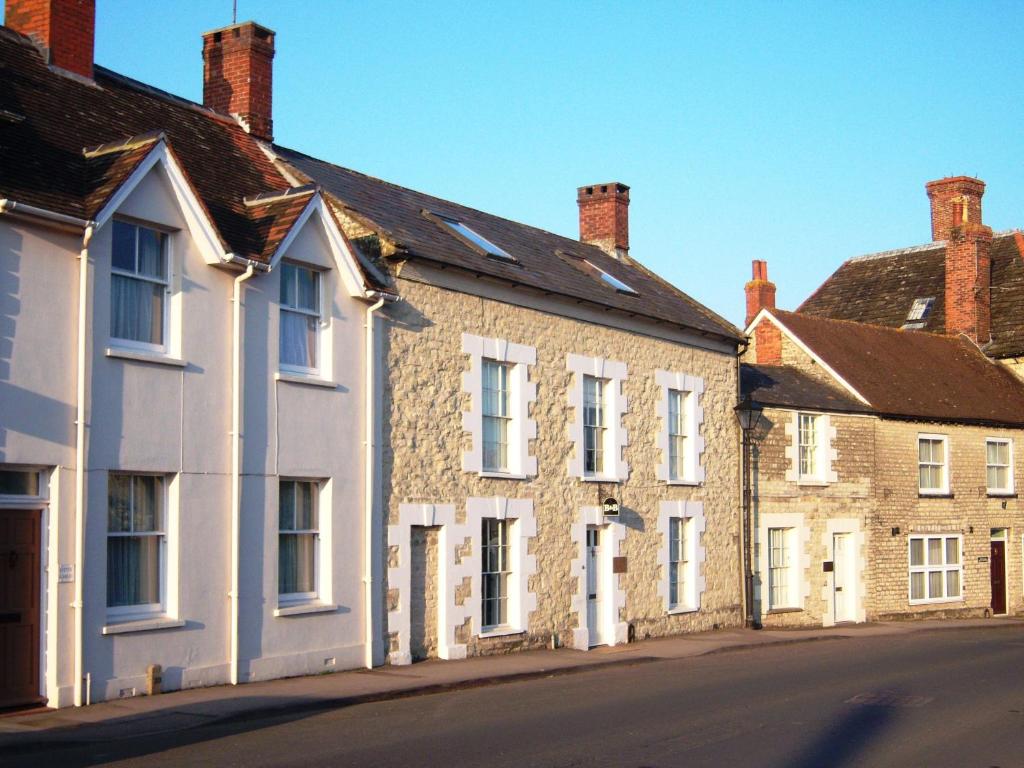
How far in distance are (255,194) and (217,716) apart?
7968 mm

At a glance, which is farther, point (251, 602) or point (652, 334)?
point (652, 334)

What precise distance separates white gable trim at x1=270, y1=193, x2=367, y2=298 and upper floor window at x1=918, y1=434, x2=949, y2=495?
775 inches

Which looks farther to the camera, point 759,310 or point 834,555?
point 759,310

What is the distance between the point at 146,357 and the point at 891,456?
2183cm

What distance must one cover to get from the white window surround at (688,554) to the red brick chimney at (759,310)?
345 inches

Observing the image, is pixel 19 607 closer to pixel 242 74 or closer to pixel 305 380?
pixel 305 380

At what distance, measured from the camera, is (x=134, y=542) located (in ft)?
47.3

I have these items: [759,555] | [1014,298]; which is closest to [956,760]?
[759,555]

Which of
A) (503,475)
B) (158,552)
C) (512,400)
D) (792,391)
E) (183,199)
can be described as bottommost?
(158,552)

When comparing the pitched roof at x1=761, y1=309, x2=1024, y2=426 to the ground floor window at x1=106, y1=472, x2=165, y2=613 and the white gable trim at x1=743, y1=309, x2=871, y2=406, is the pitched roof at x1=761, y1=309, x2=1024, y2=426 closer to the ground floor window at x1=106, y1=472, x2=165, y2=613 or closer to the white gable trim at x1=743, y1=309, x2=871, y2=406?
the white gable trim at x1=743, y1=309, x2=871, y2=406

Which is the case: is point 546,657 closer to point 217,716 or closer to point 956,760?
point 217,716

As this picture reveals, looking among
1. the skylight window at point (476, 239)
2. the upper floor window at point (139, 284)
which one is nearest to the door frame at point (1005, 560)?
the skylight window at point (476, 239)

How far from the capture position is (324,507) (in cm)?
1705

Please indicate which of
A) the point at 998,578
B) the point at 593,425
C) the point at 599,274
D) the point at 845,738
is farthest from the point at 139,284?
the point at 998,578
